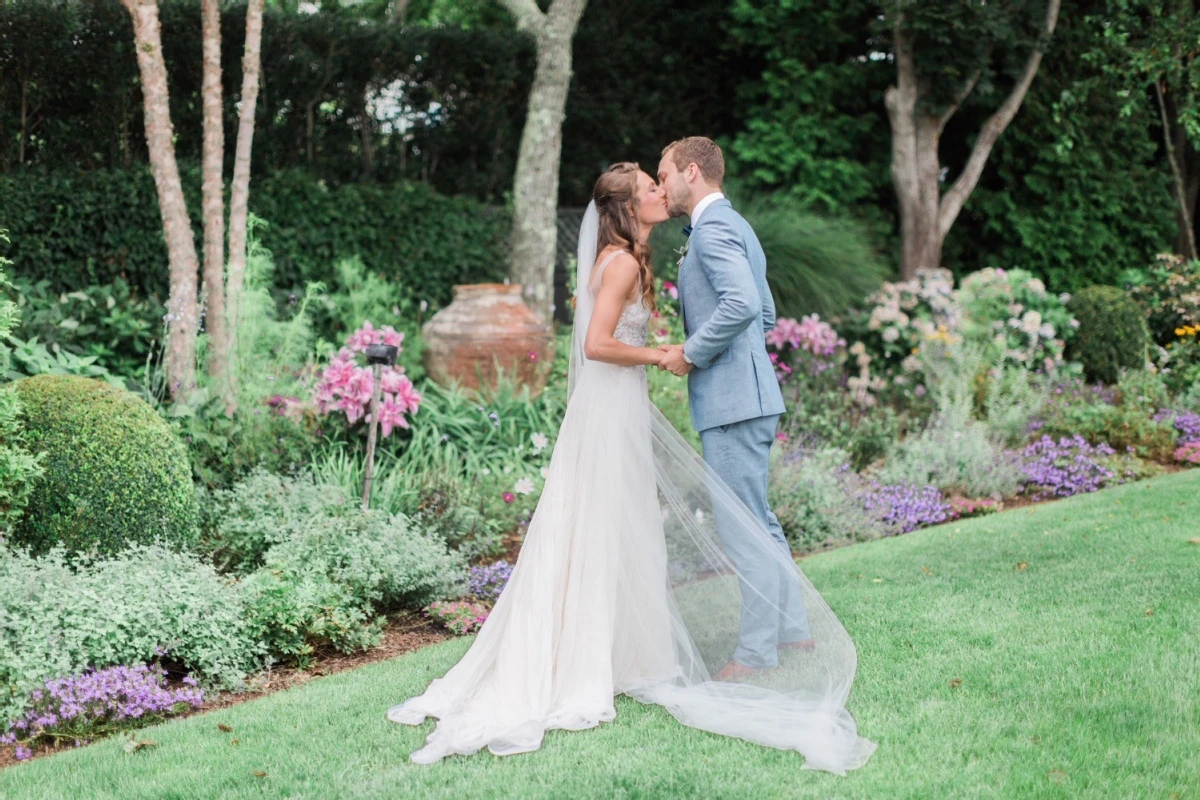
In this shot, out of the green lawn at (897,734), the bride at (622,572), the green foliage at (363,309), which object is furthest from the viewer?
the green foliage at (363,309)

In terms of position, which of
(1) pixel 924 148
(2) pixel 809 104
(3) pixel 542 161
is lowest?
(3) pixel 542 161

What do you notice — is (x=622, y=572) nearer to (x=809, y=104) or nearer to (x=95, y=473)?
(x=95, y=473)

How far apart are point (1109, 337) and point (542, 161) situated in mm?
5357

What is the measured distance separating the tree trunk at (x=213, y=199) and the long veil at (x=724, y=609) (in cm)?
337

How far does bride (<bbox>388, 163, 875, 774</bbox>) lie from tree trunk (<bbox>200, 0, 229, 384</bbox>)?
3.40m


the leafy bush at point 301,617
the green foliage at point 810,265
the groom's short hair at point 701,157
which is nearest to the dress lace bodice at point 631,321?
the groom's short hair at point 701,157

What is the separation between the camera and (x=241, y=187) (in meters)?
6.79

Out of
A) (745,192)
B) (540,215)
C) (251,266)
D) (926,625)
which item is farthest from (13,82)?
(926,625)

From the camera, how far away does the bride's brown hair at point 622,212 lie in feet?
12.2

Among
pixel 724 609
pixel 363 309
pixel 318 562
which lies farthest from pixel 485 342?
pixel 724 609

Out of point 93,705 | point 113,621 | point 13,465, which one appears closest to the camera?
point 93,705

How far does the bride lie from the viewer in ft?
11.7

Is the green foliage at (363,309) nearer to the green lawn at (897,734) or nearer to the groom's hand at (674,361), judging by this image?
the green lawn at (897,734)

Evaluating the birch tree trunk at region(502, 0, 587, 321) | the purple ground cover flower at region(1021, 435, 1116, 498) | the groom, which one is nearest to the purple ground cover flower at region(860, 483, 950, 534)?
the purple ground cover flower at region(1021, 435, 1116, 498)
